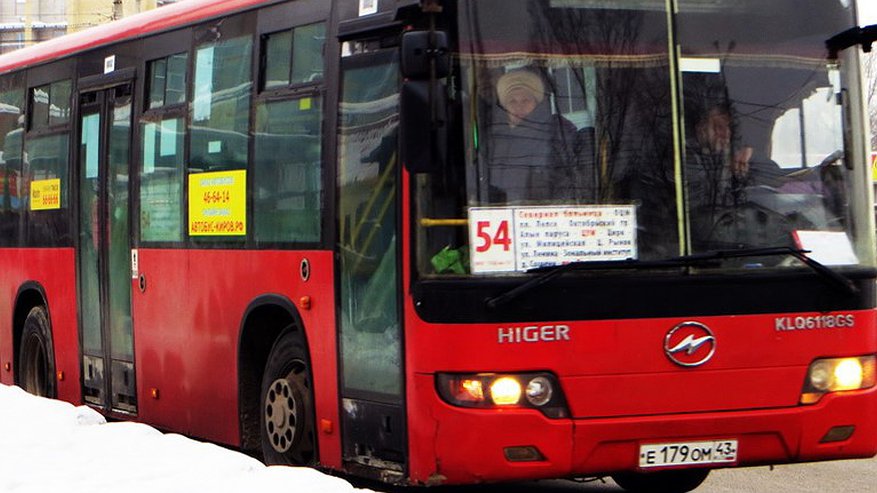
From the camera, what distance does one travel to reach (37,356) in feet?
49.4

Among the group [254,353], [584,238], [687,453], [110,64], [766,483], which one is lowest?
[766,483]

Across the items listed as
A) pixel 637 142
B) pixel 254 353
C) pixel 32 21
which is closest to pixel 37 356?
pixel 254 353

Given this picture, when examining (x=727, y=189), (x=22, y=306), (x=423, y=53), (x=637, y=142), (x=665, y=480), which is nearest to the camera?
(x=423, y=53)

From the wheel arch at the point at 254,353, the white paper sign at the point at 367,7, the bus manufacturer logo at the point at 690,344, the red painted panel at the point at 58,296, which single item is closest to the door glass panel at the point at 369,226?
the white paper sign at the point at 367,7

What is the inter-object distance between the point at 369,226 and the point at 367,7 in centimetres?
115

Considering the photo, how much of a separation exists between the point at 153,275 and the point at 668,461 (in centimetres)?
491

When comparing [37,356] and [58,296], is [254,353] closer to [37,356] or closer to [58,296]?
[58,296]

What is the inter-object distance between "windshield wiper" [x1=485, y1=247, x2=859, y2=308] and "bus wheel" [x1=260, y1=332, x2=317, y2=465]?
78.7 inches

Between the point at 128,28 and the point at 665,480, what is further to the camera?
the point at 128,28

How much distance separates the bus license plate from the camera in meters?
8.60

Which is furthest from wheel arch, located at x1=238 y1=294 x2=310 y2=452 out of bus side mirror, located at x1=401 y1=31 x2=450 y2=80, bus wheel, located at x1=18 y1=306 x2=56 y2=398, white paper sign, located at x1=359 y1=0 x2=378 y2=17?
bus wheel, located at x1=18 y1=306 x2=56 y2=398

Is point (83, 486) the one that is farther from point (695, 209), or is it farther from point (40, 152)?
point (40, 152)

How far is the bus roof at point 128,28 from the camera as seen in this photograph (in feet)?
37.8

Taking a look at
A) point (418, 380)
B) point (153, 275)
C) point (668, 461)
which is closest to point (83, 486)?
point (418, 380)
